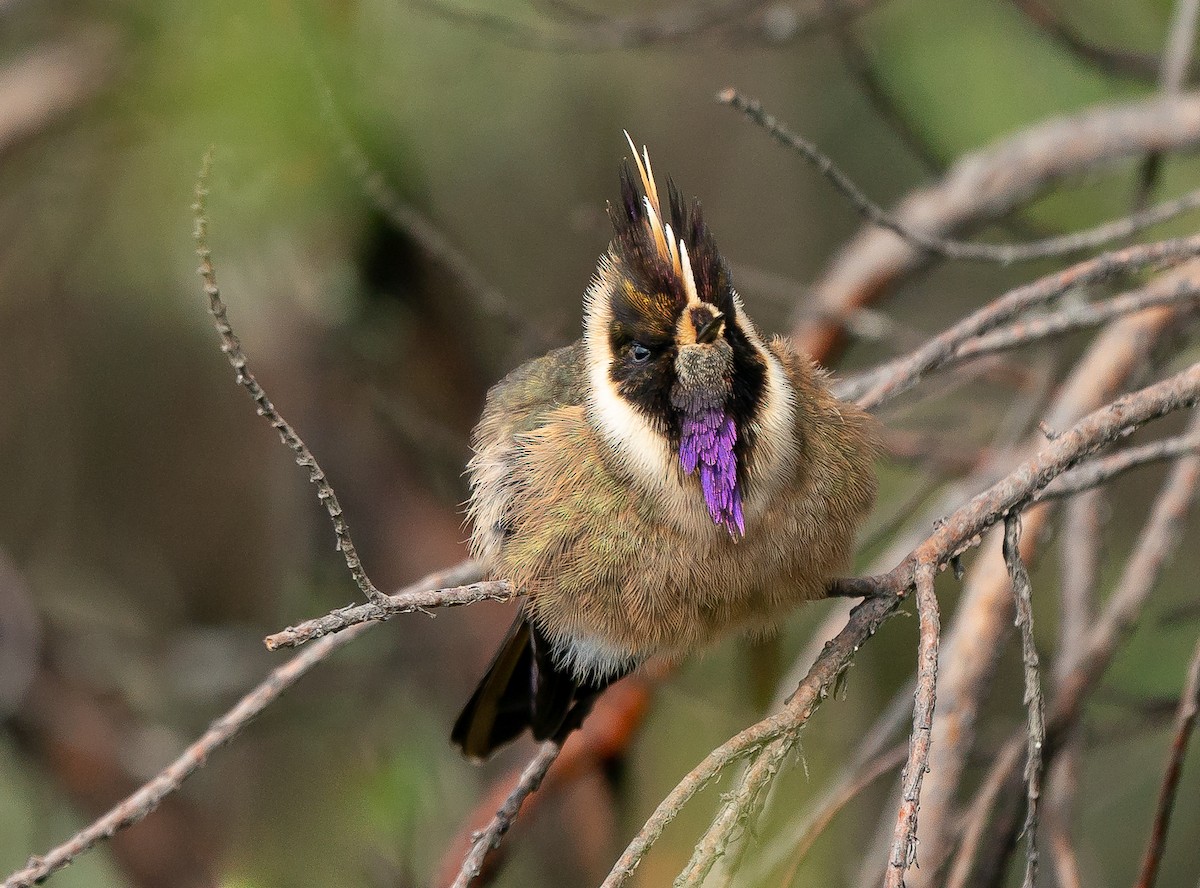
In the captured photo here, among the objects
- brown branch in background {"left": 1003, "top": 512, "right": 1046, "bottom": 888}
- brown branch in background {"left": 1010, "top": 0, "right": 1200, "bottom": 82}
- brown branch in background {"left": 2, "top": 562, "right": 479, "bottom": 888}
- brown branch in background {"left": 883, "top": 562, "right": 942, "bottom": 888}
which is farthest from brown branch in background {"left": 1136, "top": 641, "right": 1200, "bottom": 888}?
brown branch in background {"left": 1010, "top": 0, "right": 1200, "bottom": 82}

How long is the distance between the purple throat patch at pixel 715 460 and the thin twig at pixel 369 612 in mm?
460

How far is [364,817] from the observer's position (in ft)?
9.50

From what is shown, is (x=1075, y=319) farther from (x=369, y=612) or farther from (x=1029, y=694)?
(x=369, y=612)

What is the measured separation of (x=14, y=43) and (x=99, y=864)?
10.1 feet

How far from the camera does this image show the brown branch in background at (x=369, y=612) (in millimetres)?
1571

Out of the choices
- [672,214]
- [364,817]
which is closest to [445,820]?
[364,817]

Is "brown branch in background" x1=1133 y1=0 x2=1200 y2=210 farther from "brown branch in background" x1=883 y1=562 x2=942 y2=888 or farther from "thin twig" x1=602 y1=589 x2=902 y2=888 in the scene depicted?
"brown branch in background" x1=883 y1=562 x2=942 y2=888

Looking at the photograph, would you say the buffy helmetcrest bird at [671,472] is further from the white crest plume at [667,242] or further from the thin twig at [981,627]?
the thin twig at [981,627]

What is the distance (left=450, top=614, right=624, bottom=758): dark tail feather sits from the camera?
8.49 ft

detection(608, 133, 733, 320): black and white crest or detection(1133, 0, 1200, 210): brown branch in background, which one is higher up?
detection(1133, 0, 1200, 210): brown branch in background

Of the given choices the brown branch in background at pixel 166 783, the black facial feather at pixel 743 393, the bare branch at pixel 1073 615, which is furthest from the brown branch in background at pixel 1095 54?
the brown branch in background at pixel 166 783

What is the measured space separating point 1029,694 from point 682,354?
784 mm

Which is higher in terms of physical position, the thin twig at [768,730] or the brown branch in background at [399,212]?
the brown branch in background at [399,212]

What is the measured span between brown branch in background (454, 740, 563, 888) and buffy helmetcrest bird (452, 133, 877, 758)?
0.26 m
